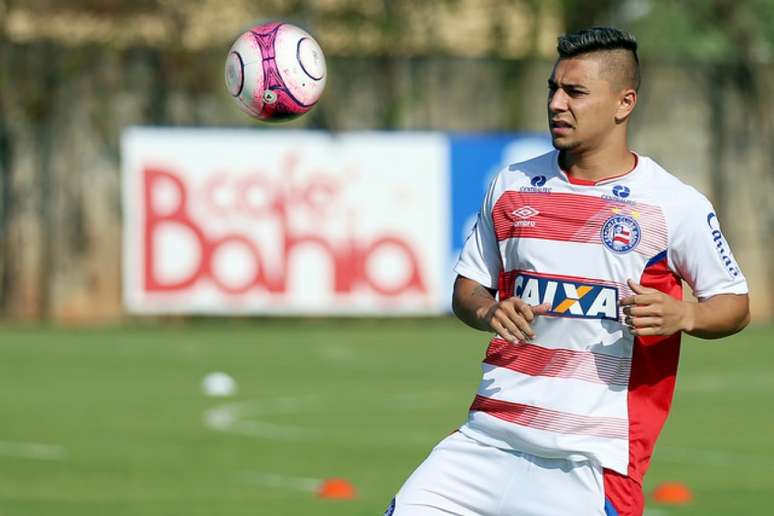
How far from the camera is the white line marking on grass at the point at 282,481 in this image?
1081 cm

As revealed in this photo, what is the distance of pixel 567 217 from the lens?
234 inches

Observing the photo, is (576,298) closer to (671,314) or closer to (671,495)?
(671,314)

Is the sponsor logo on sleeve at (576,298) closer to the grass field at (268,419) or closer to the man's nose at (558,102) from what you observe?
the man's nose at (558,102)

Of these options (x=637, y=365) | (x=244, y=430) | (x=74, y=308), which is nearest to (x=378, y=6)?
(x=74, y=308)

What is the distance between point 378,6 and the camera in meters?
26.8

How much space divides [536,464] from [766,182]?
2155 centimetres

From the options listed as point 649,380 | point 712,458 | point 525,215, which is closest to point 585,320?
point 649,380

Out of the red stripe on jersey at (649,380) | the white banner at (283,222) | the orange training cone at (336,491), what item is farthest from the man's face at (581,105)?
the white banner at (283,222)

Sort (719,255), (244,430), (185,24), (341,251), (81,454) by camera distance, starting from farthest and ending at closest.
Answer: (185,24) → (341,251) → (244,430) → (81,454) → (719,255)

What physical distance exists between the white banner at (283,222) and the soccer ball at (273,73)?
52.1ft

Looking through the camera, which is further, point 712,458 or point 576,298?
point 712,458

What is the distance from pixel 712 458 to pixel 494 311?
6777 millimetres

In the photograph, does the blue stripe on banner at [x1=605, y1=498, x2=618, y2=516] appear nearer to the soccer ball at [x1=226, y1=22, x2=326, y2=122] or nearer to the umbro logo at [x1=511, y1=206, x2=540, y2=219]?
the umbro logo at [x1=511, y1=206, x2=540, y2=219]

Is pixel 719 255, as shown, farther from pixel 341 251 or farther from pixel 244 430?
pixel 341 251
